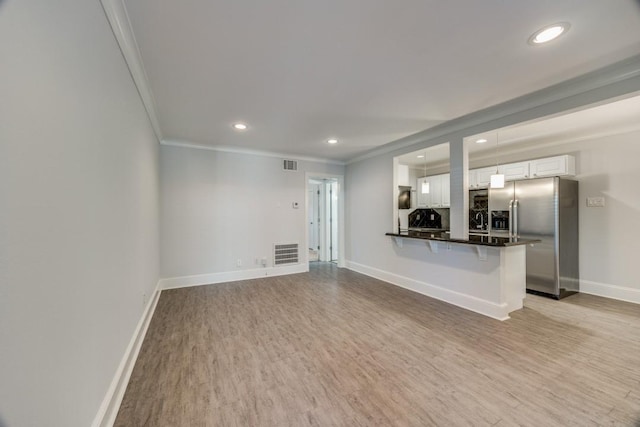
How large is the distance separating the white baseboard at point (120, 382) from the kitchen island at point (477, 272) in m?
3.68

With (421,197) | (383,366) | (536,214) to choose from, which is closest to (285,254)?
(383,366)

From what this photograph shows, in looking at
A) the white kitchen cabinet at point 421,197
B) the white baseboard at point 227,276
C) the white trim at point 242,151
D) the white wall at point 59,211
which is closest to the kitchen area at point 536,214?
the white kitchen cabinet at point 421,197

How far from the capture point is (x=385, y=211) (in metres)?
4.76

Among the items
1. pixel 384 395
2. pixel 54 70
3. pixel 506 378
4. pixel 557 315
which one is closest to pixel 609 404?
pixel 506 378

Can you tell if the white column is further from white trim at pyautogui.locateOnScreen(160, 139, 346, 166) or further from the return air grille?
the return air grille

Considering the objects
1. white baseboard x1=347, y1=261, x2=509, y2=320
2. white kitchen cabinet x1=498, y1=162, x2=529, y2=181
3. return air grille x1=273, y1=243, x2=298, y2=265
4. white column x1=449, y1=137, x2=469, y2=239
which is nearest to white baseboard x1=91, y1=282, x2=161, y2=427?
return air grille x1=273, y1=243, x2=298, y2=265

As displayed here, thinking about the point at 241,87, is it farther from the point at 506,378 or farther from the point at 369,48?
the point at 506,378

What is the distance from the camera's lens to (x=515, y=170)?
4512 mm

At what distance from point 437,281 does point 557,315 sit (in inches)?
55.0

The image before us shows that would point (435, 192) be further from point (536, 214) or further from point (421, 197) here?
point (536, 214)

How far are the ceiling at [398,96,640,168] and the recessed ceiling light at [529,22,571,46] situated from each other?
4.04ft

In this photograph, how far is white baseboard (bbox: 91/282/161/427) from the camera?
4.71 feet

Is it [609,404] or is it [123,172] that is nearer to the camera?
[609,404]

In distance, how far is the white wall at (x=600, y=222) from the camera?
11.9 feet
